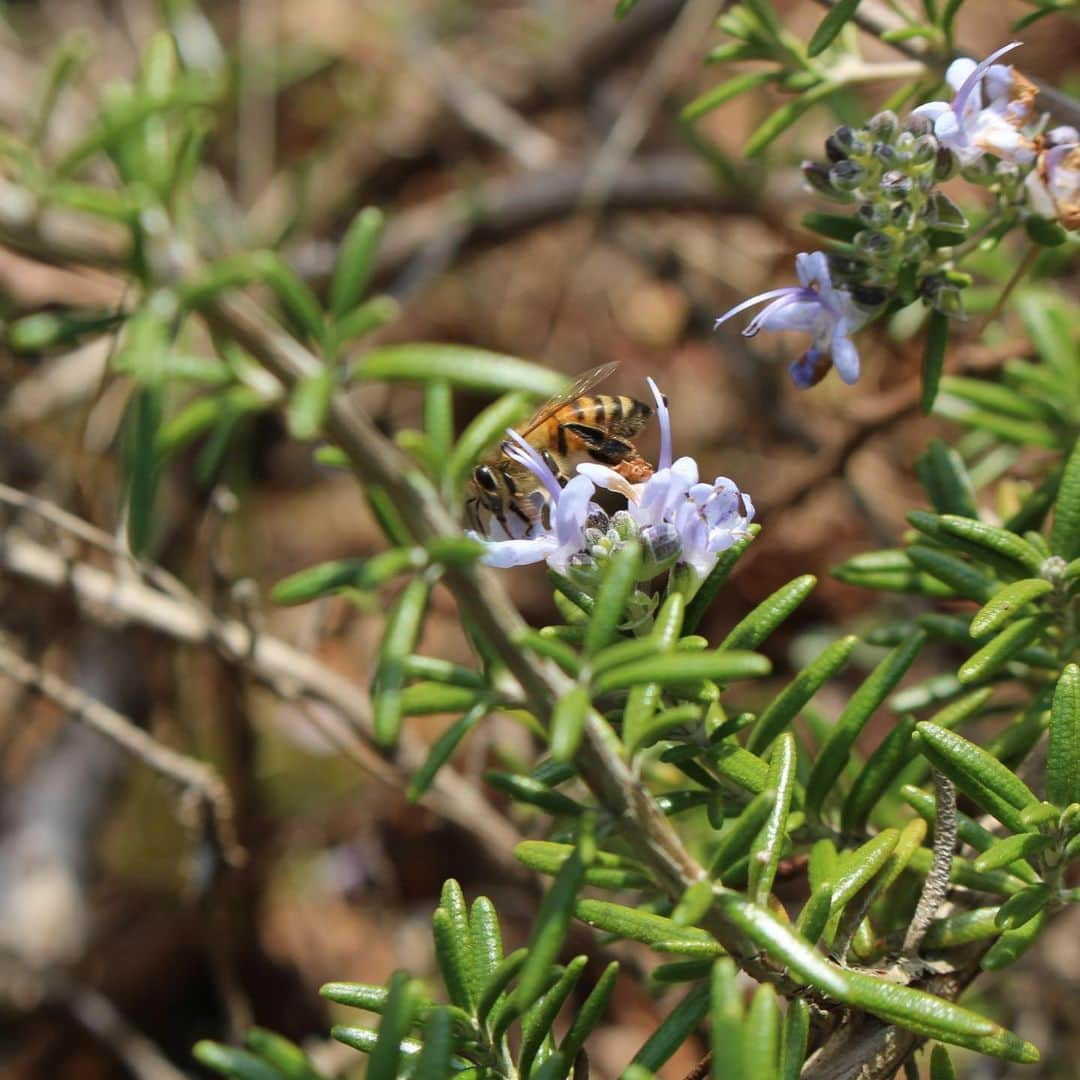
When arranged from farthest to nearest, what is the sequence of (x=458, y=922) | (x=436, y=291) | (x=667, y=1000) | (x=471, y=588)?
(x=436, y=291) → (x=667, y=1000) → (x=458, y=922) → (x=471, y=588)

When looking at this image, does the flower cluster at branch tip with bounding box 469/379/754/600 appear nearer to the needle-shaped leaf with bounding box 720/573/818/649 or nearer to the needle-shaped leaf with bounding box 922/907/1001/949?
the needle-shaped leaf with bounding box 720/573/818/649

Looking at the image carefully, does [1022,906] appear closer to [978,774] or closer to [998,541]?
[978,774]

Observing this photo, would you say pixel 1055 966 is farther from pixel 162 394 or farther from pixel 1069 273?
pixel 162 394

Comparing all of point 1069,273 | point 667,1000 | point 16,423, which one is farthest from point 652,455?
point 16,423

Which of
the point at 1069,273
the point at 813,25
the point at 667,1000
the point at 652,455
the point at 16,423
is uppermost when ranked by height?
the point at 813,25

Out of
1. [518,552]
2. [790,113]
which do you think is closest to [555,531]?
[518,552]

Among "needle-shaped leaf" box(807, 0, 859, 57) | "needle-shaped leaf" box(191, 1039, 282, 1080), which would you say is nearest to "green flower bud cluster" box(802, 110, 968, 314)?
"needle-shaped leaf" box(807, 0, 859, 57)
